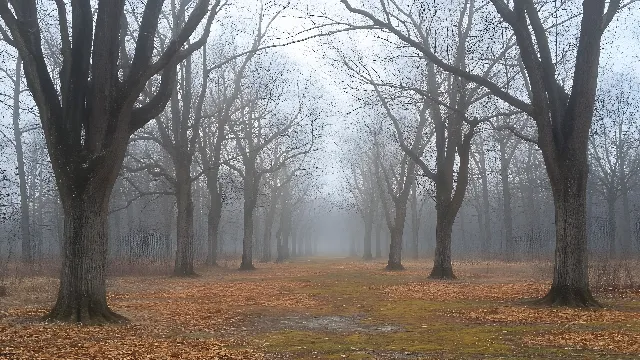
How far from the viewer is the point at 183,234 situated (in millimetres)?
23828

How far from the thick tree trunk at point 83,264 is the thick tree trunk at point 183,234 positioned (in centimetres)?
1378

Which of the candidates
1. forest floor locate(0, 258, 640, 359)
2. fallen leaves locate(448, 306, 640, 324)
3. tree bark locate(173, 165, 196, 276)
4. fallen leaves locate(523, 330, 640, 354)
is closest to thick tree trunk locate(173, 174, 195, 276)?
tree bark locate(173, 165, 196, 276)

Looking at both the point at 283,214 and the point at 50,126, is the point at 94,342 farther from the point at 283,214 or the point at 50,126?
the point at 283,214

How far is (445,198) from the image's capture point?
21922mm

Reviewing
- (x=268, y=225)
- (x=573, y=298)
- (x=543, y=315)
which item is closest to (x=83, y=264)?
(x=543, y=315)

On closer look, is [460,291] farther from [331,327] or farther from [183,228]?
[183,228]

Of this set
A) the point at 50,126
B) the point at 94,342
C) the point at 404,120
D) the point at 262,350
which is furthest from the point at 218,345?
the point at 404,120

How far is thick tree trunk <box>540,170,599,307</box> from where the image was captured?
38.2 ft

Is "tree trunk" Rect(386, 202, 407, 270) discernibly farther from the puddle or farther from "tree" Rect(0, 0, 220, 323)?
"tree" Rect(0, 0, 220, 323)

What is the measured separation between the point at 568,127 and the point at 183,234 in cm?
1664

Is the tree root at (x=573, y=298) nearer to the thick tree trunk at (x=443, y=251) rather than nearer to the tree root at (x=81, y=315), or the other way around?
the tree root at (x=81, y=315)

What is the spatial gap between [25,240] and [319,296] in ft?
65.7

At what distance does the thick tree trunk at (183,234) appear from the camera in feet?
77.9

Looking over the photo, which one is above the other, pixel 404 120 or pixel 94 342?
pixel 404 120
